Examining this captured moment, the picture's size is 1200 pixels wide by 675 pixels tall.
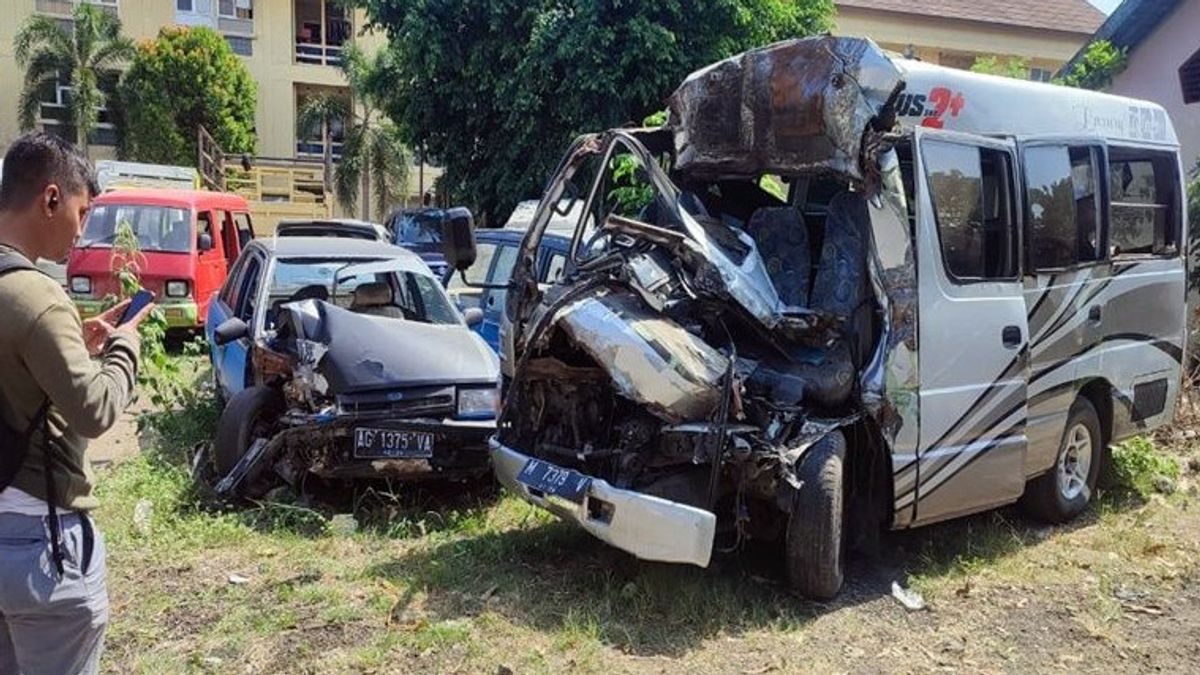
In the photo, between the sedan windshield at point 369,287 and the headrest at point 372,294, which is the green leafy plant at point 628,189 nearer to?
the sedan windshield at point 369,287

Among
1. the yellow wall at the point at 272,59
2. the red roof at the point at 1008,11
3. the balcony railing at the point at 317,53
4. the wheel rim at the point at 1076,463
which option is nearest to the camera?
the wheel rim at the point at 1076,463

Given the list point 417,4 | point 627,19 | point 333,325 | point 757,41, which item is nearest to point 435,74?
point 417,4

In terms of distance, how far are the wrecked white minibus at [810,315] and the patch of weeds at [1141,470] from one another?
1.49 m

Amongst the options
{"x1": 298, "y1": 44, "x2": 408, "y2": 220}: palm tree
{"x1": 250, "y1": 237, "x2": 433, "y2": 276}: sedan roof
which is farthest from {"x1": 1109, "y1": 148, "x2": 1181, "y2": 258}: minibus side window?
{"x1": 298, "y1": 44, "x2": 408, "y2": 220}: palm tree

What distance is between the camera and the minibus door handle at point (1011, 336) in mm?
5398

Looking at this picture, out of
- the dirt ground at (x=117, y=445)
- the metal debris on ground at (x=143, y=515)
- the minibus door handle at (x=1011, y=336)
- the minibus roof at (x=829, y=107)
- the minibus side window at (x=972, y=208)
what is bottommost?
the dirt ground at (x=117, y=445)

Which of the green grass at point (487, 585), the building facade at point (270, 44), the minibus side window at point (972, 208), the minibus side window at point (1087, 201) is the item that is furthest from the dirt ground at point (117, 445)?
the building facade at point (270, 44)

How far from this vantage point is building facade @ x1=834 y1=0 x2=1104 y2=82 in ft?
97.3

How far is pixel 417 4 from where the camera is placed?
16031 millimetres

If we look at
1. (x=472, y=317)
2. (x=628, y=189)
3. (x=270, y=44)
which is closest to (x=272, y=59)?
(x=270, y=44)

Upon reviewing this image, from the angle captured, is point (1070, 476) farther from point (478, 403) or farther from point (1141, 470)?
point (478, 403)

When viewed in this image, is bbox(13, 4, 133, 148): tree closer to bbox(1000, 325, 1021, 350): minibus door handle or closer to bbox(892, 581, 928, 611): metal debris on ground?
bbox(1000, 325, 1021, 350): minibus door handle

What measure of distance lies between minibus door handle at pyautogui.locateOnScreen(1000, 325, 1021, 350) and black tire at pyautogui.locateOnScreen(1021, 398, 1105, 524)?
1.01 metres

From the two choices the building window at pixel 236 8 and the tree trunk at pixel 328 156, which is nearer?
the tree trunk at pixel 328 156
